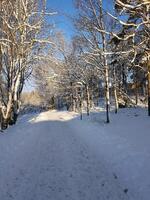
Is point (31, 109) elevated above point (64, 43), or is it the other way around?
point (64, 43)

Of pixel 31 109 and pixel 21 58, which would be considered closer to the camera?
pixel 21 58

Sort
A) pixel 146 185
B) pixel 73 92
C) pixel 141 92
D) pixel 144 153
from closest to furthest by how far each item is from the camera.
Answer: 1. pixel 146 185
2. pixel 144 153
3. pixel 73 92
4. pixel 141 92

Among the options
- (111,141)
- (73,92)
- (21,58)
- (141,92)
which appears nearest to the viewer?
(111,141)

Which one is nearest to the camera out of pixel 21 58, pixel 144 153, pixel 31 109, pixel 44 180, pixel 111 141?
pixel 44 180

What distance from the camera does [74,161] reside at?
11.3 meters

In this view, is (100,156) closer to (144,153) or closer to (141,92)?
(144,153)

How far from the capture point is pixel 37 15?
26.6 metres

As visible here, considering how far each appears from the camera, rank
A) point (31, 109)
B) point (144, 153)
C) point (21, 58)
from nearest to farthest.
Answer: point (144, 153), point (21, 58), point (31, 109)

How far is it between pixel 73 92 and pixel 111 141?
39.1 m

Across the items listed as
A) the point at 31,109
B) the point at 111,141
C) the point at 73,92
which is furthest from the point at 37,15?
the point at 31,109

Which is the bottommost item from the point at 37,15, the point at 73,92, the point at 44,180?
the point at 44,180

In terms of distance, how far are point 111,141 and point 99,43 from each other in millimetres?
12218

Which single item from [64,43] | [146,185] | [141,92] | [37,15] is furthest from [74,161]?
[141,92]

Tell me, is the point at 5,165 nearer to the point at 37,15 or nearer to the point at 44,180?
the point at 44,180
